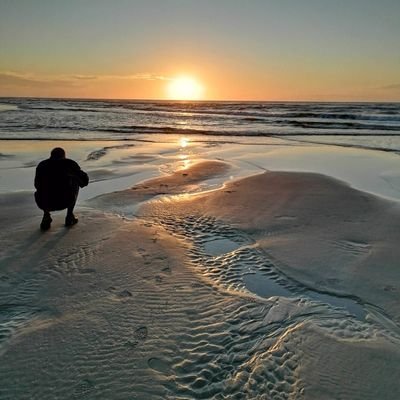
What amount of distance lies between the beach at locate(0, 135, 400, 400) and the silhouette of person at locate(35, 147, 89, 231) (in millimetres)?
329

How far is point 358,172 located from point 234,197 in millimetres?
5297

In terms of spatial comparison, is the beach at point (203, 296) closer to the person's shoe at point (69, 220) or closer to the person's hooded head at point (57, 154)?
the person's shoe at point (69, 220)

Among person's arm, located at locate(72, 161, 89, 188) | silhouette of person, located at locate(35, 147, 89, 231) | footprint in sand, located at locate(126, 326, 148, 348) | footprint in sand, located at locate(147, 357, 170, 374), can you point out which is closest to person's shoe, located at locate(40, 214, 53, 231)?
silhouette of person, located at locate(35, 147, 89, 231)

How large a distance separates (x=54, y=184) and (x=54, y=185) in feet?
0.05

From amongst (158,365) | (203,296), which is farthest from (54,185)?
(158,365)

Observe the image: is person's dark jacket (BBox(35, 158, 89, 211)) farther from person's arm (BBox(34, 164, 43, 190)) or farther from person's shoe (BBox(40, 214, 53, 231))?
person's shoe (BBox(40, 214, 53, 231))

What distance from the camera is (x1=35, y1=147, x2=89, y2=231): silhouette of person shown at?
593cm

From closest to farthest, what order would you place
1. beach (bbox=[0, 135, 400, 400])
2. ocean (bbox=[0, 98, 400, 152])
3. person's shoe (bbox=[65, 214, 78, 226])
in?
beach (bbox=[0, 135, 400, 400]), person's shoe (bbox=[65, 214, 78, 226]), ocean (bbox=[0, 98, 400, 152])

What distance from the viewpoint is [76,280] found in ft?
14.3

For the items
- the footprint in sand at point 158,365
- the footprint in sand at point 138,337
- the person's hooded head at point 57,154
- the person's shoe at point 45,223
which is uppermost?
the person's hooded head at point 57,154

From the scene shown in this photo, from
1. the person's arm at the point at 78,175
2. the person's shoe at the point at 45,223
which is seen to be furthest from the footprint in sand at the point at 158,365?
the person's arm at the point at 78,175

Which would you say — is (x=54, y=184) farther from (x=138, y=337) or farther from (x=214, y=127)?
(x=214, y=127)

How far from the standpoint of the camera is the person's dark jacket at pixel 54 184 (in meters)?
5.94

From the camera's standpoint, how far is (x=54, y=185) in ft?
19.7
